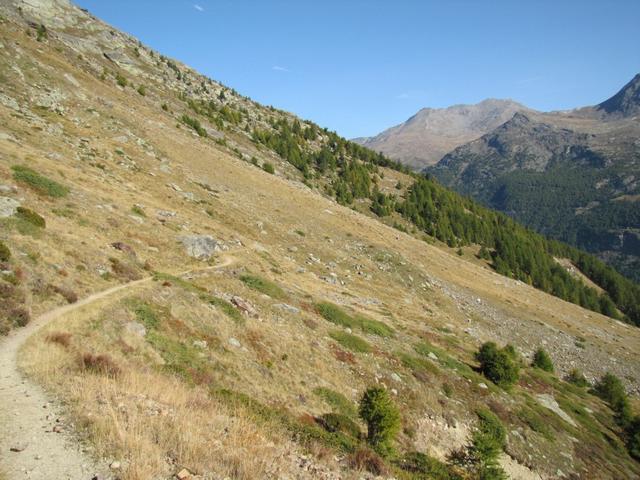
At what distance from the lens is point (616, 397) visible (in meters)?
43.9

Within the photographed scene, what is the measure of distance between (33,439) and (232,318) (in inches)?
661

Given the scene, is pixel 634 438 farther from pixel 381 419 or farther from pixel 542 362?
pixel 381 419

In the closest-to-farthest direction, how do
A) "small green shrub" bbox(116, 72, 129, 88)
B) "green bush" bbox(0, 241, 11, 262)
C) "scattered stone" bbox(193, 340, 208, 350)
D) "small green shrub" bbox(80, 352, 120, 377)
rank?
"small green shrub" bbox(80, 352, 120, 377) < "green bush" bbox(0, 241, 11, 262) < "scattered stone" bbox(193, 340, 208, 350) < "small green shrub" bbox(116, 72, 129, 88)

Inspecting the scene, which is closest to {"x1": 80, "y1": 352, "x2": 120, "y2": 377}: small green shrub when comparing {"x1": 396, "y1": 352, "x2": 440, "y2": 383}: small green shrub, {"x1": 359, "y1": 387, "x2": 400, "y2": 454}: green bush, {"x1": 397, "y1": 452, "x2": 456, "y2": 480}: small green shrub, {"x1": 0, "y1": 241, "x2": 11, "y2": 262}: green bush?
{"x1": 0, "y1": 241, "x2": 11, "y2": 262}: green bush

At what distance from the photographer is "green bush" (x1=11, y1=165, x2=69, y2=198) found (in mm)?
31125

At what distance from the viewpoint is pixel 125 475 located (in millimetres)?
7953

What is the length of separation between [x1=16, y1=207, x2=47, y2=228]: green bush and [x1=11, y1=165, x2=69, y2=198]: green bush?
6.70 meters

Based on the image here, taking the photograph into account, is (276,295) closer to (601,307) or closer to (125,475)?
(125,475)

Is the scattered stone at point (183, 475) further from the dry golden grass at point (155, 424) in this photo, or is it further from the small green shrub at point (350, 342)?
the small green shrub at point (350, 342)

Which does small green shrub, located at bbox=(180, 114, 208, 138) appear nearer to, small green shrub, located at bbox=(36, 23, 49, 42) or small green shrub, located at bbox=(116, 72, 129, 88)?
small green shrub, located at bbox=(116, 72, 129, 88)

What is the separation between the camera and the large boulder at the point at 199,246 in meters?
35.6

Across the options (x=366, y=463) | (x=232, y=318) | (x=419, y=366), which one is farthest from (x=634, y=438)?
(x=232, y=318)

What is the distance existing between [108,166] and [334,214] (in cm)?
3954

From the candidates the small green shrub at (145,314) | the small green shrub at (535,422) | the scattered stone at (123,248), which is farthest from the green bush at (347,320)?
the scattered stone at (123,248)
